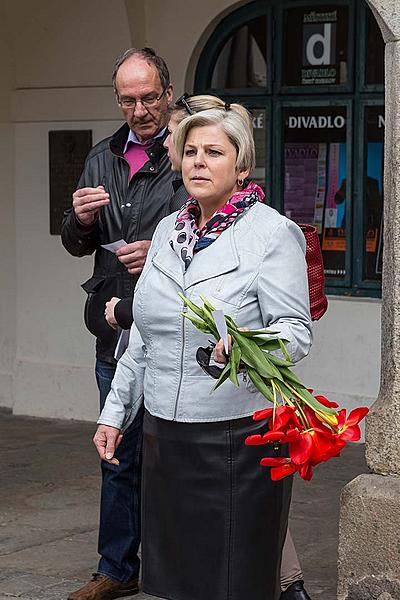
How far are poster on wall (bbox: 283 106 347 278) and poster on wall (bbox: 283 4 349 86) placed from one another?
195 mm

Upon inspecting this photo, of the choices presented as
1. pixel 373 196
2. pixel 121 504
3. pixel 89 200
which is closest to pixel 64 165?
pixel 373 196

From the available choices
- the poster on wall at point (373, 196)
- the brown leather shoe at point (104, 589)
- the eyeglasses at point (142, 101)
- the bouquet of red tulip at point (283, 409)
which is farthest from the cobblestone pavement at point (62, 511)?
the eyeglasses at point (142, 101)

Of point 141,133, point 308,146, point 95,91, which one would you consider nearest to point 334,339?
point 308,146

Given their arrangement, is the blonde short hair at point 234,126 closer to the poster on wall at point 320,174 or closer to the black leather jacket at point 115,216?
the black leather jacket at point 115,216

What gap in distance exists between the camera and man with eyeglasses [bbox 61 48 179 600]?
16.5 feet

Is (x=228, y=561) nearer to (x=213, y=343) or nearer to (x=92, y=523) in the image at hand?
(x=213, y=343)

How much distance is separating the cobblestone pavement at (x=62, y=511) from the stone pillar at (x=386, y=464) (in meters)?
0.67

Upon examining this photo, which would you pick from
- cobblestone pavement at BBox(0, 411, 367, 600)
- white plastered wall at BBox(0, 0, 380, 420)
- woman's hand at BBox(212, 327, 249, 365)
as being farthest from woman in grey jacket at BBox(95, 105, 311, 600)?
white plastered wall at BBox(0, 0, 380, 420)

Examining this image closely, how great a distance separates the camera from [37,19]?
30.6 feet

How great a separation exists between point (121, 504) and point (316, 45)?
410cm

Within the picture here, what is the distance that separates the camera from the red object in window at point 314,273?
15.5 ft

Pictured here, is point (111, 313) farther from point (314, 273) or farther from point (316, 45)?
point (316, 45)

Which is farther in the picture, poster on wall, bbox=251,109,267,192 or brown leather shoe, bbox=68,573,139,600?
poster on wall, bbox=251,109,267,192

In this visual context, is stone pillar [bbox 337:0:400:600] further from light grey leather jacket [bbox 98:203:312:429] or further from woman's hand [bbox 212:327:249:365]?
woman's hand [bbox 212:327:249:365]
